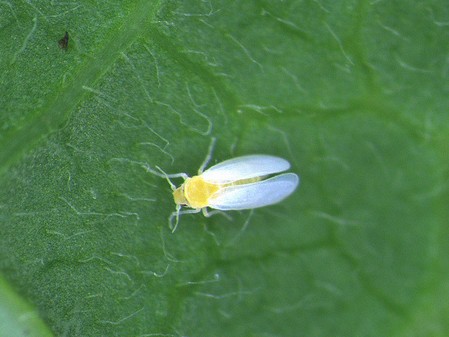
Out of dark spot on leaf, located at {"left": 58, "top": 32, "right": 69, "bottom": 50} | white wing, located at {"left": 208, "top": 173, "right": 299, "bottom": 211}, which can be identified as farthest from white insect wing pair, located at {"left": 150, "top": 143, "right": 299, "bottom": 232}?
dark spot on leaf, located at {"left": 58, "top": 32, "right": 69, "bottom": 50}

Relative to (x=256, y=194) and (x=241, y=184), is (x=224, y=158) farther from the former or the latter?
(x=256, y=194)

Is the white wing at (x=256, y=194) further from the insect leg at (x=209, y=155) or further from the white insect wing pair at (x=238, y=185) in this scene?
the insect leg at (x=209, y=155)

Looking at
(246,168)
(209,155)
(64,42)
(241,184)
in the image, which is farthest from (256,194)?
(64,42)

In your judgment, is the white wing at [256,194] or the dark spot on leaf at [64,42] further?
the white wing at [256,194]

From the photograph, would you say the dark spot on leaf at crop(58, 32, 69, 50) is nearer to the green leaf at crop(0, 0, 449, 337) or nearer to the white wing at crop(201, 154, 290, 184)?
the green leaf at crop(0, 0, 449, 337)

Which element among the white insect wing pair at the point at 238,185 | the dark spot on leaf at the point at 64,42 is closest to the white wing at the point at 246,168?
the white insect wing pair at the point at 238,185

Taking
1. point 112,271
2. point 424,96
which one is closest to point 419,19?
point 424,96

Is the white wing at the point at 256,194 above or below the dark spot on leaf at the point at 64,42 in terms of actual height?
below
